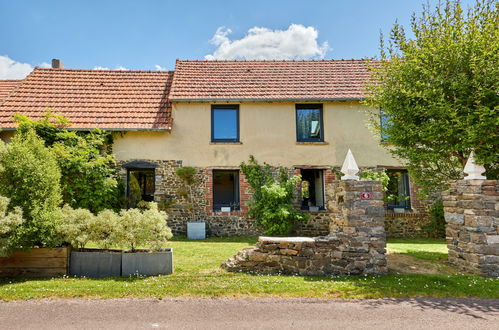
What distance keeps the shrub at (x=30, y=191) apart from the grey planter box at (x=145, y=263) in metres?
1.43

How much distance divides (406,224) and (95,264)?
36.7ft

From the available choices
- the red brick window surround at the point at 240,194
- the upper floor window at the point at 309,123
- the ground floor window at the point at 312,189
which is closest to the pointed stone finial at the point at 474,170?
the ground floor window at the point at 312,189

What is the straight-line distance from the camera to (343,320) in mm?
4273

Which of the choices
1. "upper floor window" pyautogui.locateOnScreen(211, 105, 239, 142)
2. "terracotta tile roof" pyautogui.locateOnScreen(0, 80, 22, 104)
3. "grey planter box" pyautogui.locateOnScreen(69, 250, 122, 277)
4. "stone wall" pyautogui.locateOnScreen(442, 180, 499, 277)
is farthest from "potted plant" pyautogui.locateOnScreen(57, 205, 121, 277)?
"terracotta tile roof" pyautogui.locateOnScreen(0, 80, 22, 104)

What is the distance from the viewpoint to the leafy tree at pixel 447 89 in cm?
657

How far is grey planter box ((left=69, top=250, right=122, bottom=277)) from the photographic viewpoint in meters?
6.14

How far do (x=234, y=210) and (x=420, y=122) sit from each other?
287 inches

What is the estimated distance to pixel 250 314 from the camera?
445 cm

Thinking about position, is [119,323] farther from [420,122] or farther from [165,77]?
[165,77]

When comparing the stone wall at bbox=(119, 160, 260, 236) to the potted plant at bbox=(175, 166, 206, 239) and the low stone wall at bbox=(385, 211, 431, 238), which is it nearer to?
the potted plant at bbox=(175, 166, 206, 239)

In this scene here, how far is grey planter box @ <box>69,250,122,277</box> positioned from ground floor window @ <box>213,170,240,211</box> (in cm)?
606

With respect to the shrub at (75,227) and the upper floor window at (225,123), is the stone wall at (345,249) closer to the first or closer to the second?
the shrub at (75,227)

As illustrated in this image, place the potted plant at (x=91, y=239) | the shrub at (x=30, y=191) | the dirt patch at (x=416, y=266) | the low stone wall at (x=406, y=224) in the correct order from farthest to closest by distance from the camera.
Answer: the low stone wall at (x=406, y=224)
the dirt patch at (x=416, y=266)
the potted plant at (x=91, y=239)
the shrub at (x=30, y=191)

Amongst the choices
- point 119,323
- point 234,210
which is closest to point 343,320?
point 119,323
